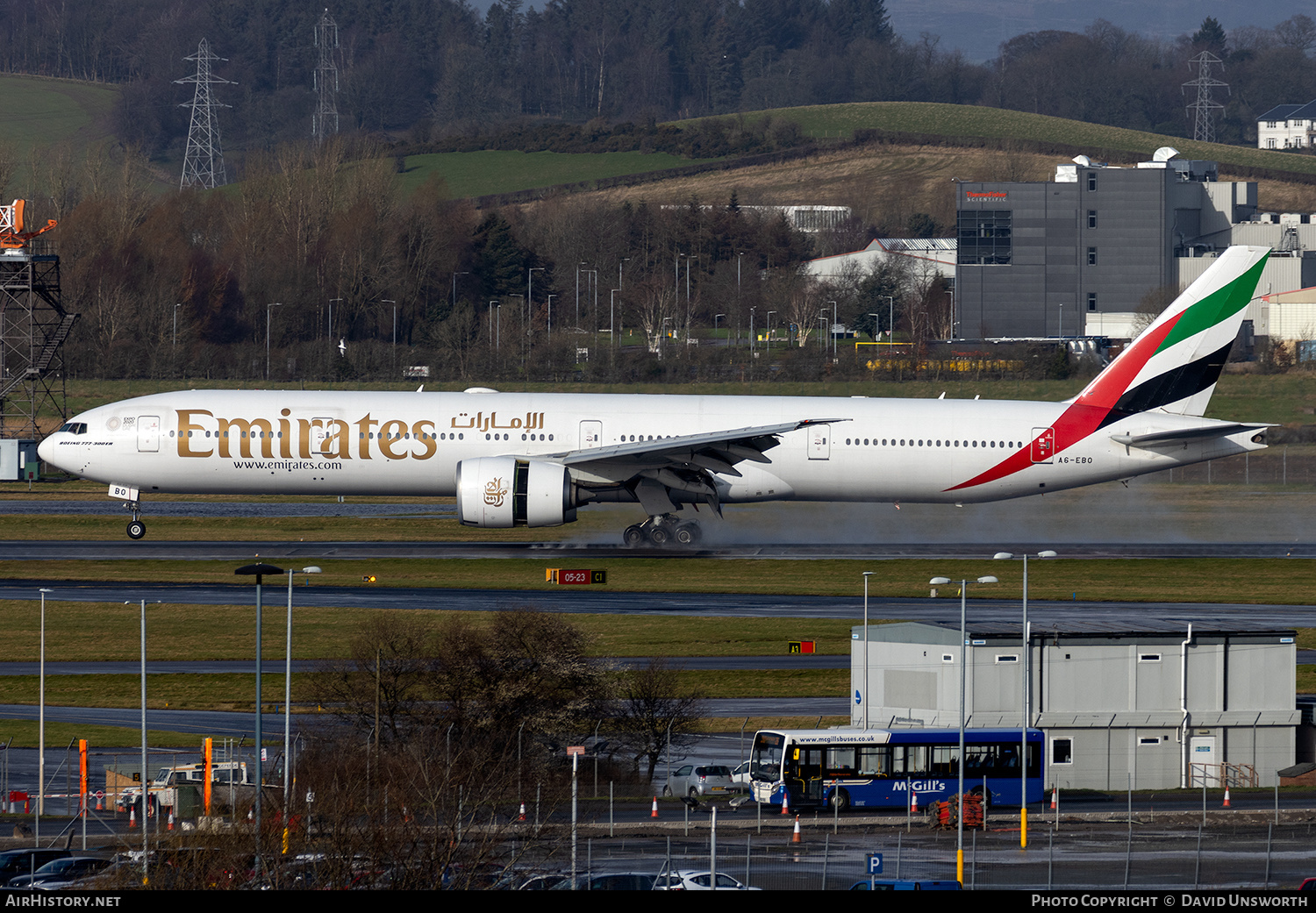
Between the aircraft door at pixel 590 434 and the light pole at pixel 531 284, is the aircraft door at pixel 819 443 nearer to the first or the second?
the aircraft door at pixel 590 434

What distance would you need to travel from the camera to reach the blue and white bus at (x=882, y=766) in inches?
1276

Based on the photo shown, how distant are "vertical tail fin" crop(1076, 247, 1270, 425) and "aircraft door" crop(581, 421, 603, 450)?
17976 mm

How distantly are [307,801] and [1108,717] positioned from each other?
71.4ft

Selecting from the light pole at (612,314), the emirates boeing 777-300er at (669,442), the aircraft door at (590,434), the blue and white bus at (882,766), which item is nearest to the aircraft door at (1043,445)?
the emirates boeing 777-300er at (669,442)

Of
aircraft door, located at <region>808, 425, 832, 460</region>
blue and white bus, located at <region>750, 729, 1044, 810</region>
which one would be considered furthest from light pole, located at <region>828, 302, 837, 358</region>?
blue and white bus, located at <region>750, 729, 1044, 810</region>

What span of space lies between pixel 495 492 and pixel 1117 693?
2224 centimetres

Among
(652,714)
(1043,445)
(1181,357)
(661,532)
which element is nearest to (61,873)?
(652,714)

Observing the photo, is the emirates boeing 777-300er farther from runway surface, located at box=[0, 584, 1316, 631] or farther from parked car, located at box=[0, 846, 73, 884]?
parked car, located at box=[0, 846, 73, 884]

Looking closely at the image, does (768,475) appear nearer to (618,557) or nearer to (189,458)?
(618,557)

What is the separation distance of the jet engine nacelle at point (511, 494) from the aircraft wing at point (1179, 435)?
2091cm

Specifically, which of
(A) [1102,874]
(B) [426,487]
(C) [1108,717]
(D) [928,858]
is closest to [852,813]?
(D) [928,858]

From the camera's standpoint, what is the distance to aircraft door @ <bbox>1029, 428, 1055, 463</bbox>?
58.1m

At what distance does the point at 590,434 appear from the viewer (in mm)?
56312

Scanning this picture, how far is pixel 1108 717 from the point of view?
39.0 m
